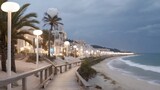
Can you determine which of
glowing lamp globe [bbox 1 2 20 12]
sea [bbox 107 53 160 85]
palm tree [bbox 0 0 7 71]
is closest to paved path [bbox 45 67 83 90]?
→ glowing lamp globe [bbox 1 2 20 12]

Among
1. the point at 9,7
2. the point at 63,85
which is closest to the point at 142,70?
the point at 63,85

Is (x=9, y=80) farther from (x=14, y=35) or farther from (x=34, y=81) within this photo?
(x=14, y=35)

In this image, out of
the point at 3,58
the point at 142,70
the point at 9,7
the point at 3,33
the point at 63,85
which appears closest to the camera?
the point at 9,7

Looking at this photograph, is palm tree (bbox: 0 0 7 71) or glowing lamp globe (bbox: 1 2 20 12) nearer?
glowing lamp globe (bbox: 1 2 20 12)

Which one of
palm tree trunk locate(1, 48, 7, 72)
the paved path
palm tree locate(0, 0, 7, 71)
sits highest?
palm tree locate(0, 0, 7, 71)

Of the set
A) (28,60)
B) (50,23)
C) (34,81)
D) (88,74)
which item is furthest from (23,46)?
(34,81)

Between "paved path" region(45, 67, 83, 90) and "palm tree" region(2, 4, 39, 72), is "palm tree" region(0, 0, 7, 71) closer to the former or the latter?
"palm tree" region(2, 4, 39, 72)

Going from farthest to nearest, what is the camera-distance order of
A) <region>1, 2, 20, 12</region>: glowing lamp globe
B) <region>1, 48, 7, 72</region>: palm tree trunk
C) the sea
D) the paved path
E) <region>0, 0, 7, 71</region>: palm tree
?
the sea < <region>1, 48, 7, 72</region>: palm tree trunk < <region>0, 0, 7, 71</region>: palm tree < the paved path < <region>1, 2, 20, 12</region>: glowing lamp globe

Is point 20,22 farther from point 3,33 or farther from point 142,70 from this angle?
point 142,70

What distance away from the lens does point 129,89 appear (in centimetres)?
2945

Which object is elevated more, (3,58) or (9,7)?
(9,7)

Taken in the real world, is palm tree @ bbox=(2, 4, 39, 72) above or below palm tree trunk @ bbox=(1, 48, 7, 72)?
above

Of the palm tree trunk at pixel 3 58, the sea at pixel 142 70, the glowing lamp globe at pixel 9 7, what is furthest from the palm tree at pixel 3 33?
the sea at pixel 142 70

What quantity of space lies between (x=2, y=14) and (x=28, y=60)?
22024 mm
